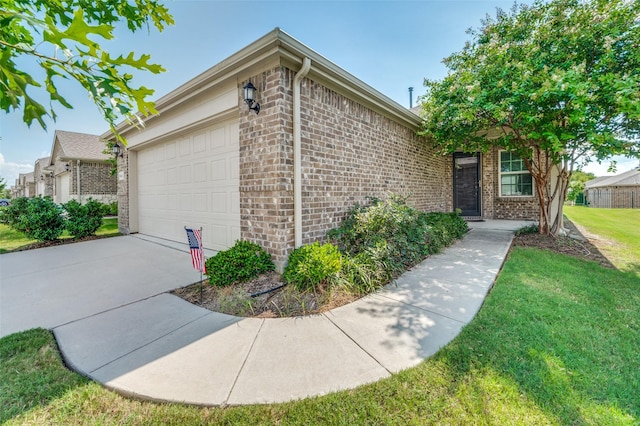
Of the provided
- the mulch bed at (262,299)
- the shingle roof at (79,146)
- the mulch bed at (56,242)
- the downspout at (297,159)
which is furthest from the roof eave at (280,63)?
the shingle roof at (79,146)

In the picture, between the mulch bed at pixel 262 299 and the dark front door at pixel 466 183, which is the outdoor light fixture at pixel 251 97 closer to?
the mulch bed at pixel 262 299

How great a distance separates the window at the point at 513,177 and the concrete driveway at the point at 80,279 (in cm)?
1009

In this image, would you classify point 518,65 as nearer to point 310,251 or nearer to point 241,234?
point 310,251

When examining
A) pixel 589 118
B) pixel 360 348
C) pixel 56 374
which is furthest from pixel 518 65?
pixel 56 374

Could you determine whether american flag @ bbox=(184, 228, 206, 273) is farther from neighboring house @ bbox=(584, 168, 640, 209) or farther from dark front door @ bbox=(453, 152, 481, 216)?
neighboring house @ bbox=(584, 168, 640, 209)

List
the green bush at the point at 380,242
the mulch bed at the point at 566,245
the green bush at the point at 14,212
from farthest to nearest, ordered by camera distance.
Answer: the green bush at the point at 14,212, the mulch bed at the point at 566,245, the green bush at the point at 380,242

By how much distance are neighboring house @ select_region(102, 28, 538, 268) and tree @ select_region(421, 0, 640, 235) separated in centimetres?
173

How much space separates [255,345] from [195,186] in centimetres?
444

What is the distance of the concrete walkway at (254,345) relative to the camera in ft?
5.93

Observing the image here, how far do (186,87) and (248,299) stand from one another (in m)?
4.09

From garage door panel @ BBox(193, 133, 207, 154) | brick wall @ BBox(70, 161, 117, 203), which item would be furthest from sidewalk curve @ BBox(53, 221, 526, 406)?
brick wall @ BBox(70, 161, 117, 203)

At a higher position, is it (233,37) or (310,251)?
(233,37)

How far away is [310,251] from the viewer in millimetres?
3555

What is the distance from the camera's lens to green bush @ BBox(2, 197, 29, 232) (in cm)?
700
